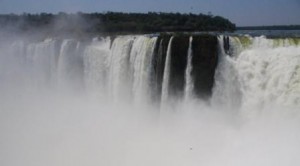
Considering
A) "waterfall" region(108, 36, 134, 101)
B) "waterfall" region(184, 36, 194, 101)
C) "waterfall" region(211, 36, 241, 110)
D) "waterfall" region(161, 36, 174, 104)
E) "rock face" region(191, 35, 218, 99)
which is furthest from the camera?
"waterfall" region(108, 36, 134, 101)

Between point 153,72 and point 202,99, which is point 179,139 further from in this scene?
point 153,72

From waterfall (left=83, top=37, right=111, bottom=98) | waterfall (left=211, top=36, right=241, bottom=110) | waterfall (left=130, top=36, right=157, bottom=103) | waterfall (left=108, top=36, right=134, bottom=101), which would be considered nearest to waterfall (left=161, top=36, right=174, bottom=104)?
waterfall (left=130, top=36, right=157, bottom=103)

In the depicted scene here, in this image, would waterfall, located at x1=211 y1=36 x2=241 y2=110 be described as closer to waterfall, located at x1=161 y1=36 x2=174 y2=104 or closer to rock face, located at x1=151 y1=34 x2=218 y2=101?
rock face, located at x1=151 y1=34 x2=218 y2=101

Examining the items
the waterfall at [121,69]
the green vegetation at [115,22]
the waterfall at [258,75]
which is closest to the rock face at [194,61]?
the waterfall at [258,75]

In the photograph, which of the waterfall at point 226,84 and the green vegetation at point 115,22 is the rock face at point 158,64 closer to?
the waterfall at point 226,84

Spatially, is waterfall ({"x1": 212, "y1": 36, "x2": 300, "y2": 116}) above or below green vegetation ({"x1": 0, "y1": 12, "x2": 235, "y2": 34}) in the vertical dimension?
below

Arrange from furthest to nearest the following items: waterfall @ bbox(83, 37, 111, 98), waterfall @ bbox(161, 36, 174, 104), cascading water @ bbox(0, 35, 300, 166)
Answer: waterfall @ bbox(83, 37, 111, 98) < waterfall @ bbox(161, 36, 174, 104) < cascading water @ bbox(0, 35, 300, 166)

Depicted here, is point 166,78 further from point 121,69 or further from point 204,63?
point 121,69

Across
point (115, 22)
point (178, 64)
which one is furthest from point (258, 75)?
point (115, 22)
